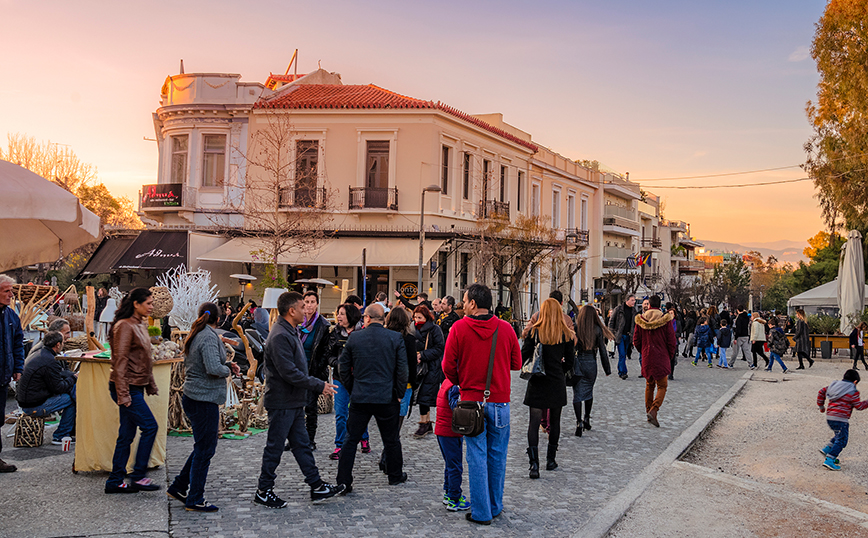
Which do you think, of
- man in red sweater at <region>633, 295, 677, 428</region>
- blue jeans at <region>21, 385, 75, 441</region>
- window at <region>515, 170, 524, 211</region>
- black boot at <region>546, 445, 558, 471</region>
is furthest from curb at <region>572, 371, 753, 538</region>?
window at <region>515, 170, 524, 211</region>

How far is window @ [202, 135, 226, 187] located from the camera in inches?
1053

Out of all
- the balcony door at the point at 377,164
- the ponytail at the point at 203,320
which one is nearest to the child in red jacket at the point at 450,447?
the ponytail at the point at 203,320

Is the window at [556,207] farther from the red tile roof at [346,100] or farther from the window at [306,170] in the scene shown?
the window at [306,170]

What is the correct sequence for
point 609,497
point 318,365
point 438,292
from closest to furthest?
point 609,497
point 318,365
point 438,292

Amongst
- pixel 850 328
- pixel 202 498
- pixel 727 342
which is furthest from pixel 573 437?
pixel 850 328

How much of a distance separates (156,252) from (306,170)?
6249 millimetres

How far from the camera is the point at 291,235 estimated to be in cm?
2483

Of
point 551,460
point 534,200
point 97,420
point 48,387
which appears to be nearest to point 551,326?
point 551,460

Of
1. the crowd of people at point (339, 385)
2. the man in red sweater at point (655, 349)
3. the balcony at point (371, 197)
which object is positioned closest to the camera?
the crowd of people at point (339, 385)

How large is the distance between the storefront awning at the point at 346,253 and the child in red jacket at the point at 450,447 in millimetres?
18972

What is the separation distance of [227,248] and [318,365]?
19038mm

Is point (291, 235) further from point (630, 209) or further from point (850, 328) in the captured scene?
point (630, 209)

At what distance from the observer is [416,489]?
6.50m

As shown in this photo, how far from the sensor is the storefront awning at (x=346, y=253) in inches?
988
